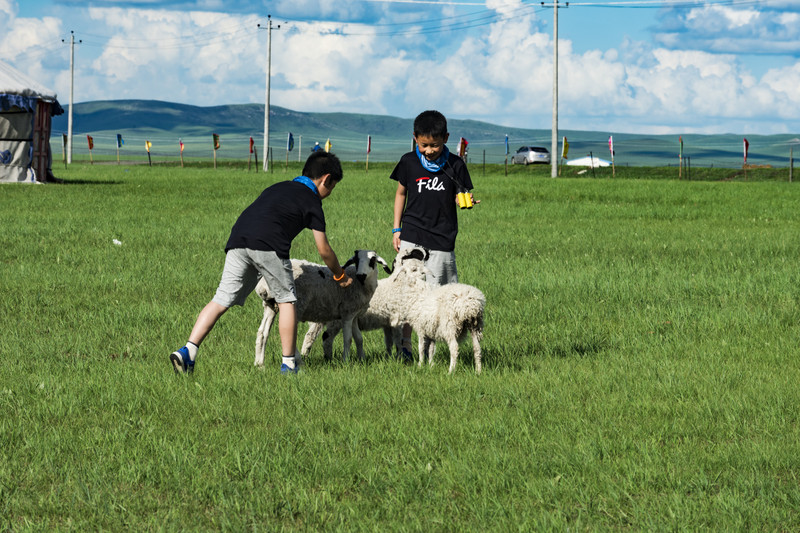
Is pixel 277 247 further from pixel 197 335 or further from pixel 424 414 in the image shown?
pixel 424 414

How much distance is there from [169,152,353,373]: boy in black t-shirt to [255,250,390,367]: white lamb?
1.41 ft

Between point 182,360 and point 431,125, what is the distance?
3126 mm

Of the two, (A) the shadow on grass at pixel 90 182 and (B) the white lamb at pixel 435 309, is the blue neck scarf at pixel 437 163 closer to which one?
(B) the white lamb at pixel 435 309

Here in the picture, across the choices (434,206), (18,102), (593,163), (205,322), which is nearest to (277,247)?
(205,322)

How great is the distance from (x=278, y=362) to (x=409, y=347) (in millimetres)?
1327

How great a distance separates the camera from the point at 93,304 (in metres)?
11.6

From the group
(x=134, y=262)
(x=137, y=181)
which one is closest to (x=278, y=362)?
(x=134, y=262)

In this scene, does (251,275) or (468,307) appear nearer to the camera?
(468,307)

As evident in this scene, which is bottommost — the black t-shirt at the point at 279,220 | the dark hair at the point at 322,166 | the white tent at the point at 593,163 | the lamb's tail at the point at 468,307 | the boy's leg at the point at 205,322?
the boy's leg at the point at 205,322

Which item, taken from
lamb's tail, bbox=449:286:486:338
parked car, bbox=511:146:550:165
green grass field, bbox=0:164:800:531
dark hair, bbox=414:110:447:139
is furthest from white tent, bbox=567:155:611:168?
lamb's tail, bbox=449:286:486:338

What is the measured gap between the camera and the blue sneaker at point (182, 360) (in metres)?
7.62

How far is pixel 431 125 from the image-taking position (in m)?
8.16

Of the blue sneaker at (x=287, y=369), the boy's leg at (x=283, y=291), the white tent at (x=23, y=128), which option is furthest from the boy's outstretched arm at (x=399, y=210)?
the white tent at (x=23, y=128)

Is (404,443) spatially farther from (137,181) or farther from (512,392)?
(137,181)
